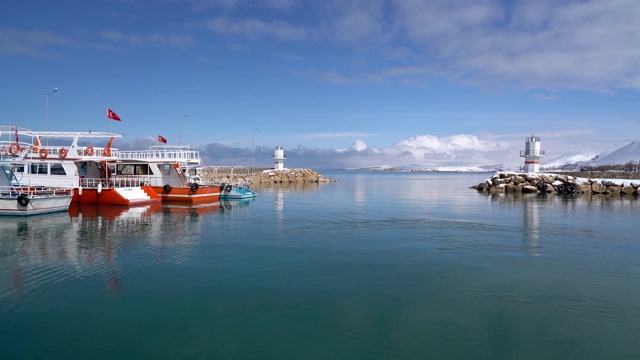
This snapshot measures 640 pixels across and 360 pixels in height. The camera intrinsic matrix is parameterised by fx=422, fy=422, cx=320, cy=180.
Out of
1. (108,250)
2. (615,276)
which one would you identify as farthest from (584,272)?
(108,250)

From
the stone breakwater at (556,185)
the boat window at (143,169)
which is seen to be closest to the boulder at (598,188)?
the stone breakwater at (556,185)

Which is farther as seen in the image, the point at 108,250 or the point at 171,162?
the point at 171,162

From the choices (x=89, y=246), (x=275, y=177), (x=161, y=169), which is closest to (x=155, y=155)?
(x=161, y=169)

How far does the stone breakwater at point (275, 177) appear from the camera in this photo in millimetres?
86581

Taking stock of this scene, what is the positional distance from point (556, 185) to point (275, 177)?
177ft

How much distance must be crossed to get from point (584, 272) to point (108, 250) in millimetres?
18092

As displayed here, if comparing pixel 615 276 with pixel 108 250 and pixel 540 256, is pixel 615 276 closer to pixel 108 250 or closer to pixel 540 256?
pixel 540 256

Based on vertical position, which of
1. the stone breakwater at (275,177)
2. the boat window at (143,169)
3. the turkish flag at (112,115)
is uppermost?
the turkish flag at (112,115)

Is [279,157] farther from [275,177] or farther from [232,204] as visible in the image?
[232,204]

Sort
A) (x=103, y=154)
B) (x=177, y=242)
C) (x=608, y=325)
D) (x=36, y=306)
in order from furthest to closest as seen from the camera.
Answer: (x=103, y=154) → (x=177, y=242) → (x=36, y=306) → (x=608, y=325)

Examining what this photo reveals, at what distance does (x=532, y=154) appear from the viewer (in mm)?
69875

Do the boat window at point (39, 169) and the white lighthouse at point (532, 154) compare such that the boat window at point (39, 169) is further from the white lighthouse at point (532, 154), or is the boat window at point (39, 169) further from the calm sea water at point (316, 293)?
the white lighthouse at point (532, 154)

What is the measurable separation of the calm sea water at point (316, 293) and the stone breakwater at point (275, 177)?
209ft

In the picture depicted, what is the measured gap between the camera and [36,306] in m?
10.8
